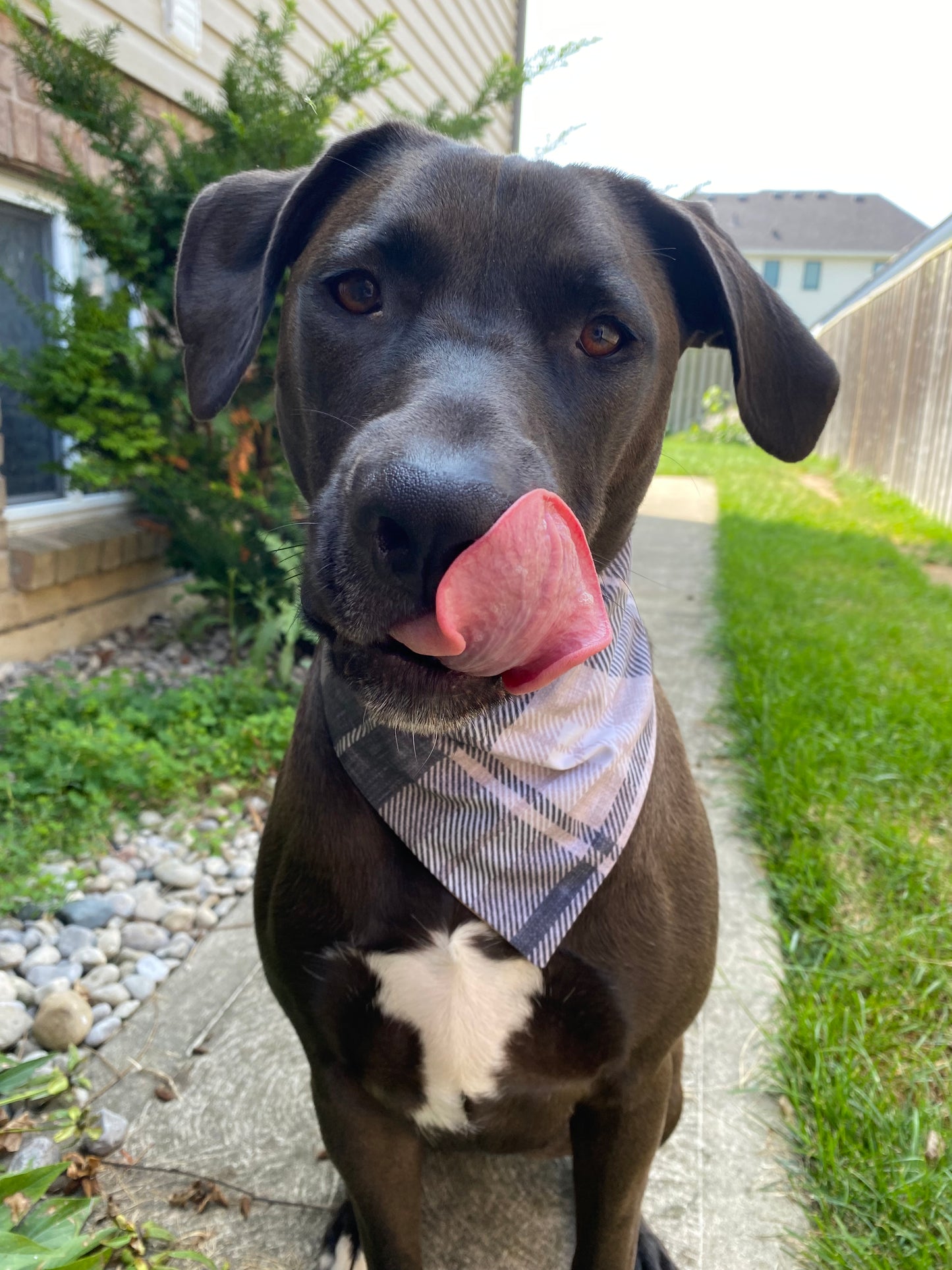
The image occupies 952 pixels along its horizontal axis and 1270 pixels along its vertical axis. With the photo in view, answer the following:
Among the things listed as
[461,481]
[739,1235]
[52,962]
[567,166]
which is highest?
[567,166]

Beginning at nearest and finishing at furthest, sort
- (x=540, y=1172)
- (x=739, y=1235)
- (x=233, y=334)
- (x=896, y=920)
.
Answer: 1. (x=233, y=334)
2. (x=739, y=1235)
3. (x=540, y=1172)
4. (x=896, y=920)

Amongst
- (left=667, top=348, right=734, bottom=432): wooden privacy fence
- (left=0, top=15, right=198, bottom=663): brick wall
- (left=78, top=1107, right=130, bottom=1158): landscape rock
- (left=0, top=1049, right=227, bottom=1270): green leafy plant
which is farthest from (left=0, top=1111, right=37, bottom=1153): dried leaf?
(left=667, top=348, right=734, bottom=432): wooden privacy fence

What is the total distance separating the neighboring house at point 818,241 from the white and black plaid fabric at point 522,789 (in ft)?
169

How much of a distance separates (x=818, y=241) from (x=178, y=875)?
5440 cm

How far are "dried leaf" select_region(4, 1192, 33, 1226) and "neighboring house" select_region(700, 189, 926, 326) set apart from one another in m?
52.1

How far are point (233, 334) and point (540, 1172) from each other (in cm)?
171

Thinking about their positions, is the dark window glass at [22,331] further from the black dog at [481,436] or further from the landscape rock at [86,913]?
the black dog at [481,436]

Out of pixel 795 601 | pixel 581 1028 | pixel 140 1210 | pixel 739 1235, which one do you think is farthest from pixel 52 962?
pixel 795 601

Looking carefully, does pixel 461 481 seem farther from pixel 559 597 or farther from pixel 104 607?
pixel 104 607

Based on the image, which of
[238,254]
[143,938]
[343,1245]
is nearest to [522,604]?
[238,254]

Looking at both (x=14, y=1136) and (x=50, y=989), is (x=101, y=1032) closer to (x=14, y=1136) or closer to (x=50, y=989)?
(x=50, y=989)

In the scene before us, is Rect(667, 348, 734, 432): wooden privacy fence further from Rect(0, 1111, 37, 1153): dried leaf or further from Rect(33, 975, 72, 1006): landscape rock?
Rect(0, 1111, 37, 1153): dried leaf

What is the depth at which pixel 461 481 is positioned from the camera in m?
1.09

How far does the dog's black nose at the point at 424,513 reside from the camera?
108 centimetres
